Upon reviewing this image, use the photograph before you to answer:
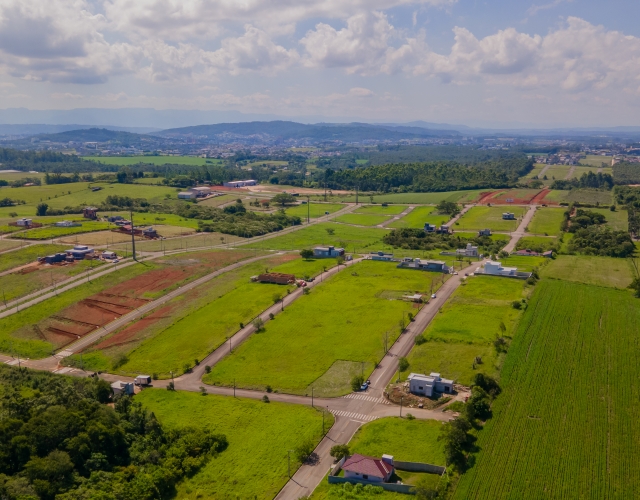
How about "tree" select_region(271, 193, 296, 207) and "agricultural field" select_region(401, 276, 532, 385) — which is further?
"tree" select_region(271, 193, 296, 207)

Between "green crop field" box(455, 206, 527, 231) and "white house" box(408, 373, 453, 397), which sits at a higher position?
"green crop field" box(455, 206, 527, 231)

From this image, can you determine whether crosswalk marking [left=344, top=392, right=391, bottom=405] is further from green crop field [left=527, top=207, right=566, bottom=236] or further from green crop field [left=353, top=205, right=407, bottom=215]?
green crop field [left=353, top=205, right=407, bottom=215]

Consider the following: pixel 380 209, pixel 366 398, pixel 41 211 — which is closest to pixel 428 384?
pixel 366 398

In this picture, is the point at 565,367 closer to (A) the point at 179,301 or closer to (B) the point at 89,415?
(B) the point at 89,415

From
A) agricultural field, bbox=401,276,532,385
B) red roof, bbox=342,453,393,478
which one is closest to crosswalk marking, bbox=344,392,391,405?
agricultural field, bbox=401,276,532,385

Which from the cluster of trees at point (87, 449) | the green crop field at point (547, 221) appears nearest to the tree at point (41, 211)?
the cluster of trees at point (87, 449)

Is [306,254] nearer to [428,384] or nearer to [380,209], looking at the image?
[428,384]

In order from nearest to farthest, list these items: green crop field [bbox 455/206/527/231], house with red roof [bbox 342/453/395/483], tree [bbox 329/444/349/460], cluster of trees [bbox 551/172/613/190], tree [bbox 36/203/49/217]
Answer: house with red roof [bbox 342/453/395/483], tree [bbox 329/444/349/460], green crop field [bbox 455/206/527/231], tree [bbox 36/203/49/217], cluster of trees [bbox 551/172/613/190]

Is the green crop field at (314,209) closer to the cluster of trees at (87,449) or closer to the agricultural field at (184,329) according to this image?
the agricultural field at (184,329)
